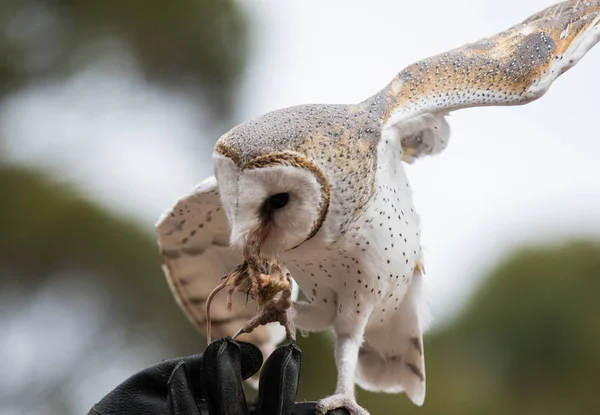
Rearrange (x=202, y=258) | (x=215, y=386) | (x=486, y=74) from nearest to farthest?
(x=215, y=386) → (x=486, y=74) → (x=202, y=258)

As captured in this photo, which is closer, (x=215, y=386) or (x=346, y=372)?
(x=215, y=386)

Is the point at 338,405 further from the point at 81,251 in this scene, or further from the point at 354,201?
the point at 81,251

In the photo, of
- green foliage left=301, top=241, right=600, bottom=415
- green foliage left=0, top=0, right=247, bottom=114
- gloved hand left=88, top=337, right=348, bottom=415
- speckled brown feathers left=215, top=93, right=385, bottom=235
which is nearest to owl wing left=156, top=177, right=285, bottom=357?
speckled brown feathers left=215, top=93, right=385, bottom=235

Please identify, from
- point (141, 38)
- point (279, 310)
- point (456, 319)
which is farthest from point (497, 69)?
point (456, 319)

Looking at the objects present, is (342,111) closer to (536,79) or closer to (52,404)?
(536,79)

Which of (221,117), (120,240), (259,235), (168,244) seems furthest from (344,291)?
(221,117)

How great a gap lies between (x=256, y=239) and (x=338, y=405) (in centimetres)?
46

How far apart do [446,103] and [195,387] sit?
1076 millimetres

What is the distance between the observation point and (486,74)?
2.79 metres

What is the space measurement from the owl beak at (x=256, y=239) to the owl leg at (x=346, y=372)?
40 cm

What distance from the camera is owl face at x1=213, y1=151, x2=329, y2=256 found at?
7.07ft

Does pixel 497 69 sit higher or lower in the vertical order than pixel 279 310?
higher

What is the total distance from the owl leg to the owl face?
387 mm

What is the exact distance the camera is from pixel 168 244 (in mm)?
3184
